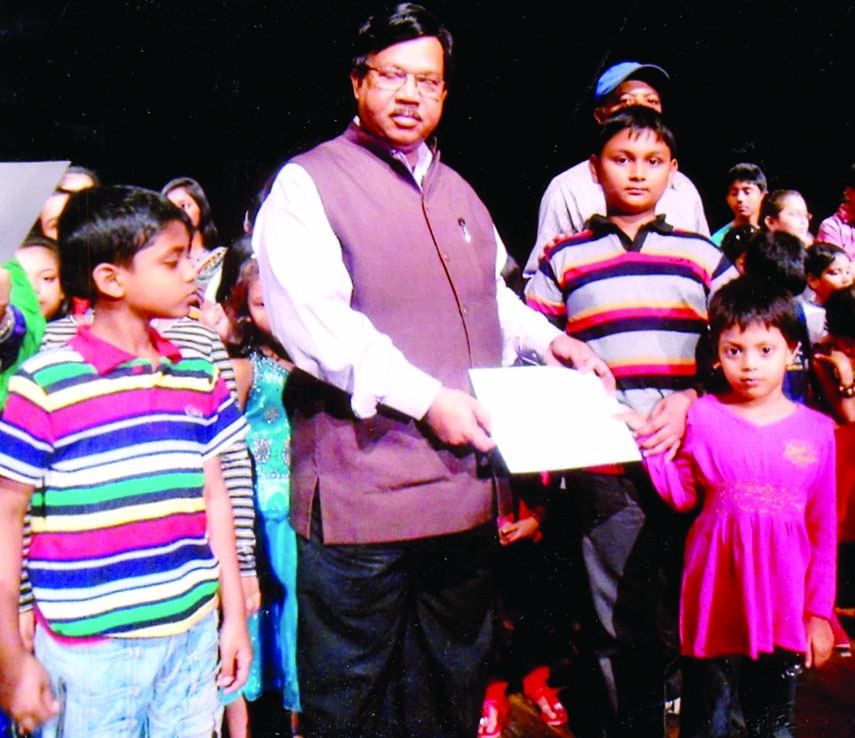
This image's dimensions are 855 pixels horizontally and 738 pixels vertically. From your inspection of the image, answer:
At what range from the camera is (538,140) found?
11.6 feet

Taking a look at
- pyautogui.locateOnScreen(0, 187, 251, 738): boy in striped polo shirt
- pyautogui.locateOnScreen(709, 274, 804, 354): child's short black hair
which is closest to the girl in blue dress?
pyautogui.locateOnScreen(0, 187, 251, 738): boy in striped polo shirt

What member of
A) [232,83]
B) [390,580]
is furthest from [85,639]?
[232,83]

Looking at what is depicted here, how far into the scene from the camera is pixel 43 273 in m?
1.77

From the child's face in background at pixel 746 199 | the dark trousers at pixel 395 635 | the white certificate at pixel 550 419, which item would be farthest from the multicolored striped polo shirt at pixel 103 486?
the child's face in background at pixel 746 199

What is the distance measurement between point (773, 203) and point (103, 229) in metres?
3.48

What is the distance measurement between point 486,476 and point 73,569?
2.43 feet

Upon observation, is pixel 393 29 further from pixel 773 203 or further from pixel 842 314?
pixel 773 203

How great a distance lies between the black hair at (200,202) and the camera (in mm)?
2951

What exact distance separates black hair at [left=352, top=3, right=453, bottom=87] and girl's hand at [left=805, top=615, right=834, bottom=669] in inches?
56.8

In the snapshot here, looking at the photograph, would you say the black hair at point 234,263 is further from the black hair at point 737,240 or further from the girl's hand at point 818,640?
the black hair at point 737,240

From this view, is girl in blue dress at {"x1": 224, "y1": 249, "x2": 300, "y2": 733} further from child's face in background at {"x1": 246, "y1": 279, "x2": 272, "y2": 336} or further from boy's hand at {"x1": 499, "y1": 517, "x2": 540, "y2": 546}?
boy's hand at {"x1": 499, "y1": 517, "x2": 540, "y2": 546}

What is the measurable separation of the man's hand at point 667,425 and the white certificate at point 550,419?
0.16m

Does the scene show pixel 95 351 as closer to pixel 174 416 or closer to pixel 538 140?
pixel 174 416

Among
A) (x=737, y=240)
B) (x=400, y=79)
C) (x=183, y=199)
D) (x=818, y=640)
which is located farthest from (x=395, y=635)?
(x=737, y=240)
